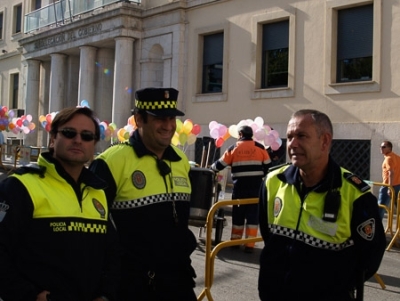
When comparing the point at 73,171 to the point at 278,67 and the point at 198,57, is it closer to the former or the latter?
the point at 278,67

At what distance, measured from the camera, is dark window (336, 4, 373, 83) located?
47.0 ft

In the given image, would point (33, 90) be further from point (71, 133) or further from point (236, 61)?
point (71, 133)

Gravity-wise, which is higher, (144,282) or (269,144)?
(269,144)

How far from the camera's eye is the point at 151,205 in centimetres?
308

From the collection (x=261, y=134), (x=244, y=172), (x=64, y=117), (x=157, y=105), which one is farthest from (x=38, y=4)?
(x=64, y=117)

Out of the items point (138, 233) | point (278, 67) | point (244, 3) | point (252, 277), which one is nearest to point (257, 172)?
point (252, 277)

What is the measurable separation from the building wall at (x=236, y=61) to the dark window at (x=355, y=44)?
10.6 inches

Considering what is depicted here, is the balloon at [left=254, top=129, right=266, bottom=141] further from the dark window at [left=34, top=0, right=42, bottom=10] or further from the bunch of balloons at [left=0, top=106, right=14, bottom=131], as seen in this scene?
the dark window at [left=34, top=0, right=42, bottom=10]

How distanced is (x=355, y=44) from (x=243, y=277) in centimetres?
983

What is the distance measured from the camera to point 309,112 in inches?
114

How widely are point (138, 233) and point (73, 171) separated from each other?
0.61 meters

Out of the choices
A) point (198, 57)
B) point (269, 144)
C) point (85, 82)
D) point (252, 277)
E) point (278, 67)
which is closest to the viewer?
point (252, 277)

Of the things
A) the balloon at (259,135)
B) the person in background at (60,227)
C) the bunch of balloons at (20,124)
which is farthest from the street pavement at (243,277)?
the bunch of balloons at (20,124)

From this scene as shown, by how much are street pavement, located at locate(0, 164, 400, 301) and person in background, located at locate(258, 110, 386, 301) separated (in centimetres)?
312
